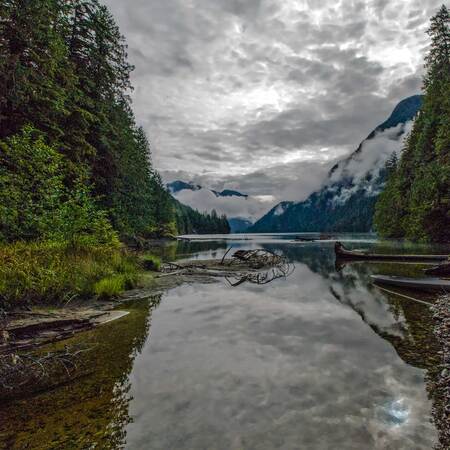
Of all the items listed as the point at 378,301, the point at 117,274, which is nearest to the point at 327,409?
the point at 378,301

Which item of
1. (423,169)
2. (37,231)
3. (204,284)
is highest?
(423,169)

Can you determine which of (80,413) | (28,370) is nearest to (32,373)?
(28,370)

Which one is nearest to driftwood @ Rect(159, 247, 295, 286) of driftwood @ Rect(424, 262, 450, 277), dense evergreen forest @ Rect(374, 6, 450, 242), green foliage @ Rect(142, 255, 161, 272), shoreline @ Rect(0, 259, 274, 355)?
green foliage @ Rect(142, 255, 161, 272)

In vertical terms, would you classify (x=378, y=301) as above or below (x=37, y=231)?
below

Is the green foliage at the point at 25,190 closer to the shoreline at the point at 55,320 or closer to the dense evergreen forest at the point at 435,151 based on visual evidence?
the shoreline at the point at 55,320

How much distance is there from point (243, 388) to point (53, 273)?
7.41 meters

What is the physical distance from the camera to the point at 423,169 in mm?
38344

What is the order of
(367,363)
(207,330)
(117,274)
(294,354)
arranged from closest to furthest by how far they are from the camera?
(367,363) < (294,354) < (207,330) < (117,274)

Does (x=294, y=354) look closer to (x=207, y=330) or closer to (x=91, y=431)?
(x=207, y=330)

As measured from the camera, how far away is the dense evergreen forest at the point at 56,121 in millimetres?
12750

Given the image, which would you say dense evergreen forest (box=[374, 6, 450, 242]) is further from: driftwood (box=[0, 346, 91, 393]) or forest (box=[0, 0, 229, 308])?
driftwood (box=[0, 346, 91, 393])

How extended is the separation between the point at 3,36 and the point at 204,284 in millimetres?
16063

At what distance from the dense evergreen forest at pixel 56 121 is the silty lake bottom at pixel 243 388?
22.3 ft

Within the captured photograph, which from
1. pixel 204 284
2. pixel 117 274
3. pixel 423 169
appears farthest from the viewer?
pixel 423 169
